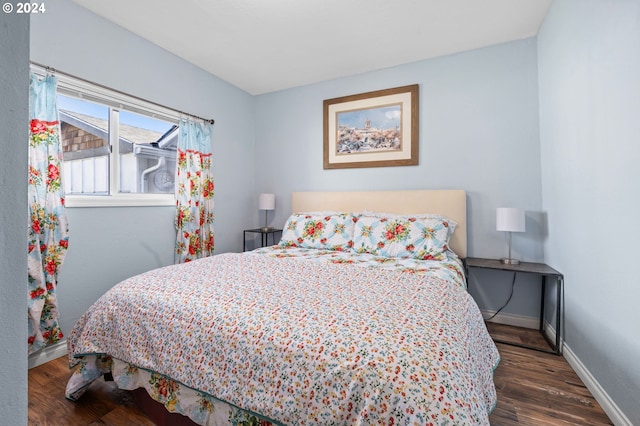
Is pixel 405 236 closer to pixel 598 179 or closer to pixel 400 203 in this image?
pixel 400 203

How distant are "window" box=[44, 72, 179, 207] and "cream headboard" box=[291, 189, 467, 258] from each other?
150cm

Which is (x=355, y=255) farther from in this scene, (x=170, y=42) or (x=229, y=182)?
(x=170, y=42)

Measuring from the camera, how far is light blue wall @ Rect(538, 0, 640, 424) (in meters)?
1.35

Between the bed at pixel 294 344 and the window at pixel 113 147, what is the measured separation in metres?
1.18

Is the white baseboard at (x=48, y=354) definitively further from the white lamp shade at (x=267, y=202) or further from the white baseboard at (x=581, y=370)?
the white baseboard at (x=581, y=370)

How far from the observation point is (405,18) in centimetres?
235

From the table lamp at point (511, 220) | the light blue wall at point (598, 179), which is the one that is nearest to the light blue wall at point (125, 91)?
the table lamp at point (511, 220)

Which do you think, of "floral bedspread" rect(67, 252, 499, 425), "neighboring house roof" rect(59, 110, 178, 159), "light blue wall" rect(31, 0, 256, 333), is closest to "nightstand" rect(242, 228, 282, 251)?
"light blue wall" rect(31, 0, 256, 333)

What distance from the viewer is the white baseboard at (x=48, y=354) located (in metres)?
1.99

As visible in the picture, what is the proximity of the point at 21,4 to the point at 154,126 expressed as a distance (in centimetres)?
280

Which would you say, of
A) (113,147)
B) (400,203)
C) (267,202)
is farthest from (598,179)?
(113,147)

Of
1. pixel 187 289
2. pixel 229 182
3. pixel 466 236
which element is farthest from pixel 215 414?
pixel 229 182

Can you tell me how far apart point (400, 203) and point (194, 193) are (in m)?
2.12

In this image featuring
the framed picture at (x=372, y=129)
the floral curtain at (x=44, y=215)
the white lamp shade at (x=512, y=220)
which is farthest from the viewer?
the framed picture at (x=372, y=129)
